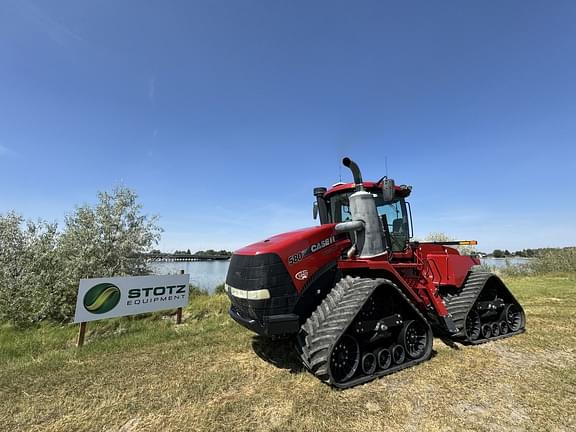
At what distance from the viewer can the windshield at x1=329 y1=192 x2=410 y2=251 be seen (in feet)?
16.1

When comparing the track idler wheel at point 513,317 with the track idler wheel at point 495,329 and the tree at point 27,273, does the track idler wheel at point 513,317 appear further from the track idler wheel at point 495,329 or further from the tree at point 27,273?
the tree at point 27,273

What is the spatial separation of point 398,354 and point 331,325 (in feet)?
4.26

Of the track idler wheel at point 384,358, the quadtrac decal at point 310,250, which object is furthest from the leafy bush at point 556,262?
the quadtrac decal at point 310,250

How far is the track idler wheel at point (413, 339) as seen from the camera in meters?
4.10

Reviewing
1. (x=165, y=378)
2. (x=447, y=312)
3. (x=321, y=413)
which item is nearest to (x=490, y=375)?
(x=447, y=312)

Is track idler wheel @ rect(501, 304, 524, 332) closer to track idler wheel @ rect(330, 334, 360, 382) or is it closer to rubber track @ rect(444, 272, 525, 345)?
rubber track @ rect(444, 272, 525, 345)

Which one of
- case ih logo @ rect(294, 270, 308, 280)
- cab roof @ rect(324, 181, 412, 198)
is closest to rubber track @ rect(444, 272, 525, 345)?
cab roof @ rect(324, 181, 412, 198)

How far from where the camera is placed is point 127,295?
20.2 ft

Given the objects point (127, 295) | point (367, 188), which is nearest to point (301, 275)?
point (367, 188)

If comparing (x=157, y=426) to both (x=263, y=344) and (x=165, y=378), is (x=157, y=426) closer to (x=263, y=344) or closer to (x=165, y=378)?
(x=165, y=378)

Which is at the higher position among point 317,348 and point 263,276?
point 263,276

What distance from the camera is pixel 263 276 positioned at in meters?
3.57

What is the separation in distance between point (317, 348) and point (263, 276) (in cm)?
99

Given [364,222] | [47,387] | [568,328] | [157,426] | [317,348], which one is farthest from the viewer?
[568,328]
